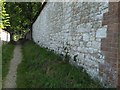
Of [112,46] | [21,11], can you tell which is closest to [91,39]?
[112,46]

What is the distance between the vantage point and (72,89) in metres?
5.18

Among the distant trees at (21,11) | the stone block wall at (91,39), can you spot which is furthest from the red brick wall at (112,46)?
the distant trees at (21,11)

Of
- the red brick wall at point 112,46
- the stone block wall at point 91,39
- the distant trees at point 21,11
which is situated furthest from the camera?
the distant trees at point 21,11

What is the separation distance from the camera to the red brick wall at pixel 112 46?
15.2 feet

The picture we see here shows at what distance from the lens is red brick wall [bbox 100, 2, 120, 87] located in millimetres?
4637

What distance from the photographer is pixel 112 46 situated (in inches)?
189

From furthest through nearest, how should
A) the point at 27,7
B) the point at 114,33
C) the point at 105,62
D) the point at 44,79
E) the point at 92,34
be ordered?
1. the point at 27,7
2. the point at 44,79
3. the point at 92,34
4. the point at 105,62
5. the point at 114,33

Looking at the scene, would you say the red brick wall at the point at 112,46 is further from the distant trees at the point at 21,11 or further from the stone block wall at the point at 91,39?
the distant trees at the point at 21,11

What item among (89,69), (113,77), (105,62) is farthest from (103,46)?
(89,69)

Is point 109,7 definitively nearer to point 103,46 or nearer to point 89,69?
point 103,46

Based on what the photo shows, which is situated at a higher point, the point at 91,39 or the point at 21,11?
the point at 21,11

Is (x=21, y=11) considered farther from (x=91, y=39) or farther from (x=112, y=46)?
(x=112, y=46)

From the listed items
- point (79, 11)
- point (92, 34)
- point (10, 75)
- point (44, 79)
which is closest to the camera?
point (92, 34)

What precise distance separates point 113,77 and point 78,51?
8.62ft
